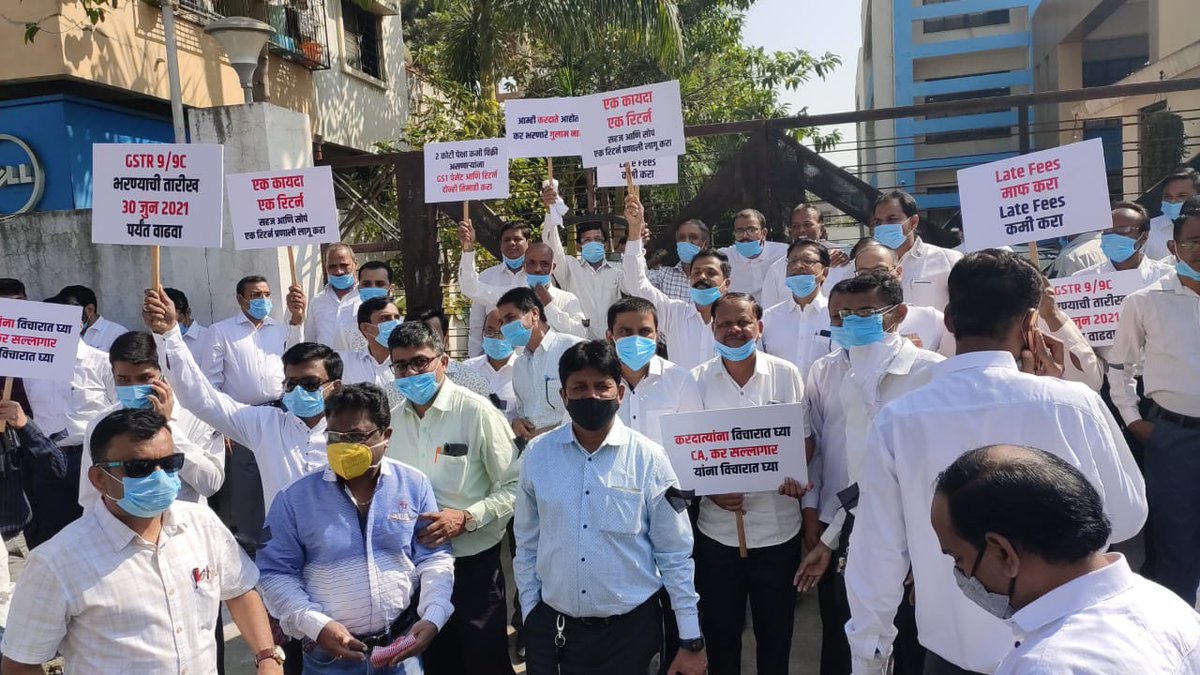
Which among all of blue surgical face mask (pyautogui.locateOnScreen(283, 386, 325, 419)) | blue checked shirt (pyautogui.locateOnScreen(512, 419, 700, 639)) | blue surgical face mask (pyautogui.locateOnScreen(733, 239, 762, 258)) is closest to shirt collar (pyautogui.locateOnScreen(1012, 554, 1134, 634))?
blue checked shirt (pyautogui.locateOnScreen(512, 419, 700, 639))

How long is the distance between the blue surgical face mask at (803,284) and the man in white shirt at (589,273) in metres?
1.96

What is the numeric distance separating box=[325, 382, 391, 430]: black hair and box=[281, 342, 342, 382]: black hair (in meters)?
0.70

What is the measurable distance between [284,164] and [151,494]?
5216 mm

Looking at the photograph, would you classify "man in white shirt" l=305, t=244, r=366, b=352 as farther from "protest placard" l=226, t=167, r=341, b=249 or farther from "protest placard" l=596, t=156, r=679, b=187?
"protest placard" l=596, t=156, r=679, b=187

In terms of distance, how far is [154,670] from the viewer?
8.89ft

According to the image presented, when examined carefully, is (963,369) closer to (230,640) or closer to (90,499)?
(90,499)

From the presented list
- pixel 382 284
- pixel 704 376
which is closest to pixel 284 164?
pixel 382 284

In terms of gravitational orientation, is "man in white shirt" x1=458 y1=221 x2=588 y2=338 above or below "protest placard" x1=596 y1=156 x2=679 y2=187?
below

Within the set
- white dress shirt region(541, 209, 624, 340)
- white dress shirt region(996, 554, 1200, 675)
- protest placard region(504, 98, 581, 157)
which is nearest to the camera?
white dress shirt region(996, 554, 1200, 675)

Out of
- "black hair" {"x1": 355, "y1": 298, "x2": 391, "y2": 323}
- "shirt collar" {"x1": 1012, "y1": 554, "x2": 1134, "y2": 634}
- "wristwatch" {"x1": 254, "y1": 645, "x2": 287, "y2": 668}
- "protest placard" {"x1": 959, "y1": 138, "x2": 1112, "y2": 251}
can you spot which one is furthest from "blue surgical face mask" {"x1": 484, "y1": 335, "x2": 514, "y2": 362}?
"shirt collar" {"x1": 1012, "y1": 554, "x2": 1134, "y2": 634}

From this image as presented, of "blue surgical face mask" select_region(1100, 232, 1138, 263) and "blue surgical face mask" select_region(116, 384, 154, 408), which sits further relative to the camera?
"blue surgical face mask" select_region(1100, 232, 1138, 263)

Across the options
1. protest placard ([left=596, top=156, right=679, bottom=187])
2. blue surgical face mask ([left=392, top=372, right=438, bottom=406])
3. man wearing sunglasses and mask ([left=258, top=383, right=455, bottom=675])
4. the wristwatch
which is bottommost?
the wristwatch

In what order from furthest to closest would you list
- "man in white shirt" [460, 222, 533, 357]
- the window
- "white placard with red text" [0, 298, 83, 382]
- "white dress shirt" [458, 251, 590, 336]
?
the window
"man in white shirt" [460, 222, 533, 357]
"white dress shirt" [458, 251, 590, 336]
"white placard with red text" [0, 298, 83, 382]

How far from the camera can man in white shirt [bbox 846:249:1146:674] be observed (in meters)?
2.37
